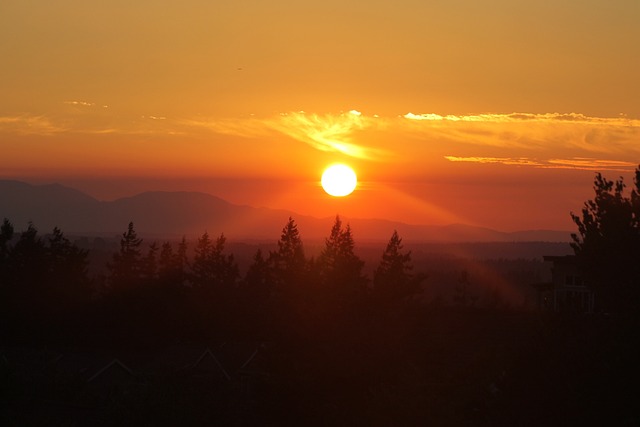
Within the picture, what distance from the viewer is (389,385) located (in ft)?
56.6

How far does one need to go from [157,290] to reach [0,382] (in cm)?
4094

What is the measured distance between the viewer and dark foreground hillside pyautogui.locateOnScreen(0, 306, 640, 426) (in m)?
14.9

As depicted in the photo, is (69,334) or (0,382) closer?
(0,382)

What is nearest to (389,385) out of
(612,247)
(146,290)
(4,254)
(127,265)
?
(612,247)

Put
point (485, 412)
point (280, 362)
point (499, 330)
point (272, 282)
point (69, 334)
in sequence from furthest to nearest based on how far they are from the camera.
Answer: point (272, 282) < point (69, 334) < point (499, 330) < point (280, 362) < point (485, 412)

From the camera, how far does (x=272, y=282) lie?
72000mm

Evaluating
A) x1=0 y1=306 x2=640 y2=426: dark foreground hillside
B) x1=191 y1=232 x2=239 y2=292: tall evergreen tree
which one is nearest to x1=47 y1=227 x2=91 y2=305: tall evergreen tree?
x1=191 y1=232 x2=239 y2=292: tall evergreen tree

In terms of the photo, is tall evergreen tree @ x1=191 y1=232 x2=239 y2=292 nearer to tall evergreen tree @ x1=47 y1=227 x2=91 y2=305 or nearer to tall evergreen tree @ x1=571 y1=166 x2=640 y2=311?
tall evergreen tree @ x1=47 y1=227 x2=91 y2=305

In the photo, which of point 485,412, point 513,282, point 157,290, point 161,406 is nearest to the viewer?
point 485,412

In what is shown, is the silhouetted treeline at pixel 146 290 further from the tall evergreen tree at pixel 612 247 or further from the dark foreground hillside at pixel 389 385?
the tall evergreen tree at pixel 612 247

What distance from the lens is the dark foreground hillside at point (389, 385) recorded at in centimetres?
1485

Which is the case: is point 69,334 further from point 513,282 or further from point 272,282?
point 513,282

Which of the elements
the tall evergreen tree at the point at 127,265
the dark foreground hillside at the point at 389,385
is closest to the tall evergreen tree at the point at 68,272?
the tall evergreen tree at the point at 127,265

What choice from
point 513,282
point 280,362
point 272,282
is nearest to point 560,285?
point 280,362
